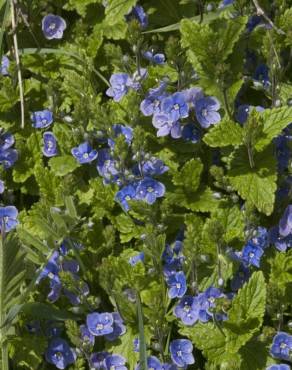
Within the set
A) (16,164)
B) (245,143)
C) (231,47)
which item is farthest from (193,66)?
(16,164)

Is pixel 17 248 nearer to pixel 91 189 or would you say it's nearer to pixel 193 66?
pixel 91 189

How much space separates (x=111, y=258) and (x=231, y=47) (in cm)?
97

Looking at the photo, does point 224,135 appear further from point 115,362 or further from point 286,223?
point 115,362

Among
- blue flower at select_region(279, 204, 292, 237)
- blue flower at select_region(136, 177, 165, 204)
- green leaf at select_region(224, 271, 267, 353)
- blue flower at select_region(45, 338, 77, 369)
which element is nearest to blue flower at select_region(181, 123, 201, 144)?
blue flower at select_region(136, 177, 165, 204)

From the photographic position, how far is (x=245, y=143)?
3277mm

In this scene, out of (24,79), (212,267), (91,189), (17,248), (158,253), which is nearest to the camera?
(17,248)

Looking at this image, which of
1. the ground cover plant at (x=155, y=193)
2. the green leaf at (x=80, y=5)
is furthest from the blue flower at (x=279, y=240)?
the green leaf at (x=80, y=5)

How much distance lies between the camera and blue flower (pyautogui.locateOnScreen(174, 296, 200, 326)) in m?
3.16

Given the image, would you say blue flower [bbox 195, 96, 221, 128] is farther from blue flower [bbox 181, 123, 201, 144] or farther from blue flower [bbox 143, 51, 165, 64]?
blue flower [bbox 143, 51, 165, 64]

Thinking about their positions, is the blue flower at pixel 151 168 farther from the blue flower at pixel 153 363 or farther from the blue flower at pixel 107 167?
the blue flower at pixel 153 363

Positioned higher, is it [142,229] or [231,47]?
[231,47]

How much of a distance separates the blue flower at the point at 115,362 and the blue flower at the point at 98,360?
16 millimetres

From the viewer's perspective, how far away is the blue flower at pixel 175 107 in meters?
3.39

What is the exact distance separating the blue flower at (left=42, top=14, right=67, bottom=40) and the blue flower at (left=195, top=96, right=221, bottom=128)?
0.91m
